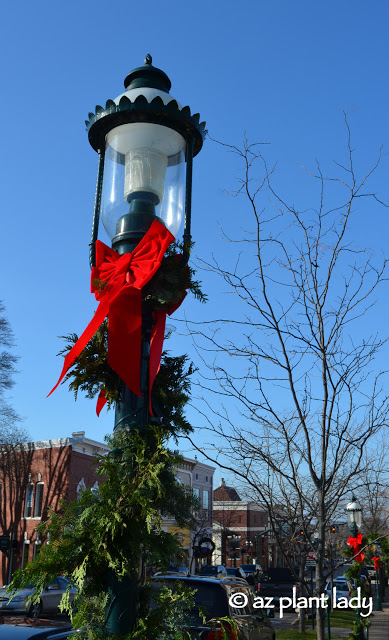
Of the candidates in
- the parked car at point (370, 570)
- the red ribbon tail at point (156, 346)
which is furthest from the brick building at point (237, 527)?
the red ribbon tail at point (156, 346)

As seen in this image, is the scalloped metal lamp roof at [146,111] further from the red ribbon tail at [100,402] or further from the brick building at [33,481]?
the brick building at [33,481]

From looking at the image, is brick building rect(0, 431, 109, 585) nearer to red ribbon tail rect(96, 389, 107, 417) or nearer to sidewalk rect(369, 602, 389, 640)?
sidewalk rect(369, 602, 389, 640)

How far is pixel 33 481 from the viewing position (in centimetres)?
3294

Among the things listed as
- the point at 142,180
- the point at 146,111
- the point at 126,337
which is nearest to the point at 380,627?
the point at 126,337

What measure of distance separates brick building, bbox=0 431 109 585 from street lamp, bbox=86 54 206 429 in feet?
93.2

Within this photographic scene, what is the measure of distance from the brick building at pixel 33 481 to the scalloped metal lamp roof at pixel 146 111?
93.8 ft

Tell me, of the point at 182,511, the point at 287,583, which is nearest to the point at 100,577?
the point at 182,511

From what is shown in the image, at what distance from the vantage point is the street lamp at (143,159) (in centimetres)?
379

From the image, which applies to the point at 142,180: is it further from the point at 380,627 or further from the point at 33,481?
the point at 33,481

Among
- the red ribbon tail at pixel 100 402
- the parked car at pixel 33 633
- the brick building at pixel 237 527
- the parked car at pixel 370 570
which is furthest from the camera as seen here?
the brick building at pixel 237 527

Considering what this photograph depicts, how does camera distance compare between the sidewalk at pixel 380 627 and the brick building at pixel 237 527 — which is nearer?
the sidewalk at pixel 380 627

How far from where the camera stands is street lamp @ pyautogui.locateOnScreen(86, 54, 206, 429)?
379 centimetres

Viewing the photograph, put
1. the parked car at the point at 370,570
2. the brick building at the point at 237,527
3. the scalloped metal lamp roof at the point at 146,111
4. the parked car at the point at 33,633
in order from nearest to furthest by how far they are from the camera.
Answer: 1. the scalloped metal lamp roof at the point at 146,111
2. the parked car at the point at 33,633
3. the parked car at the point at 370,570
4. the brick building at the point at 237,527

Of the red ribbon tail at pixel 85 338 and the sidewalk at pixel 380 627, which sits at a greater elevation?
the red ribbon tail at pixel 85 338
